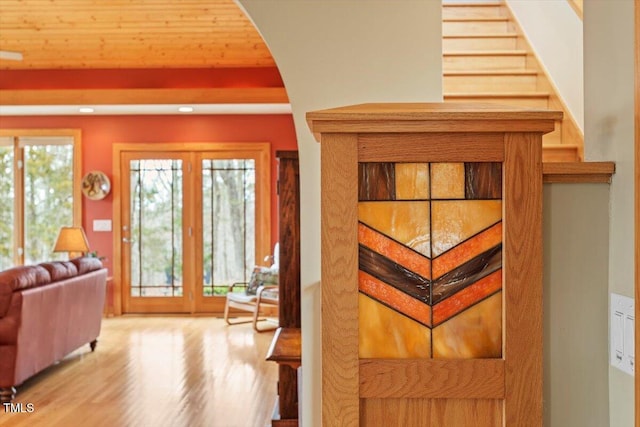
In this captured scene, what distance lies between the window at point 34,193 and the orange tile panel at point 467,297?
25.0ft

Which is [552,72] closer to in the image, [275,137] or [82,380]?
[82,380]

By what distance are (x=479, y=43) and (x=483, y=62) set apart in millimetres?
395

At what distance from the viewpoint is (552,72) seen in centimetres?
301

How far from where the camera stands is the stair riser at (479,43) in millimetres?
3641

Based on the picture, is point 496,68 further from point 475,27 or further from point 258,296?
point 258,296

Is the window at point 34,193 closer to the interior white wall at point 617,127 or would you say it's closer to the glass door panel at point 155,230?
the glass door panel at point 155,230

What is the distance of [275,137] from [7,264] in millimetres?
3865

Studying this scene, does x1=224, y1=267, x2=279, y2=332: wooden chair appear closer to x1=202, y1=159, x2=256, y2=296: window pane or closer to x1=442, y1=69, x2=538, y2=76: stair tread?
x1=202, y1=159, x2=256, y2=296: window pane

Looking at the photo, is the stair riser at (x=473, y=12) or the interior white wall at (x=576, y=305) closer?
the interior white wall at (x=576, y=305)

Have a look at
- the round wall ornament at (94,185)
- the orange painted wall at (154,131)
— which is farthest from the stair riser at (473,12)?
the round wall ornament at (94,185)

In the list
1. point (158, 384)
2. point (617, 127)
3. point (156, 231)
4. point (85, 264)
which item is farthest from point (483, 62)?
point (156, 231)

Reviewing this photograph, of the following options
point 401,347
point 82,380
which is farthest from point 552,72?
point 82,380

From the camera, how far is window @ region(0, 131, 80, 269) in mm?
7945

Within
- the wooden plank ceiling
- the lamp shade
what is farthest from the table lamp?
the wooden plank ceiling
